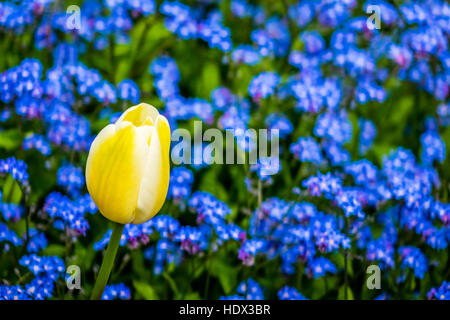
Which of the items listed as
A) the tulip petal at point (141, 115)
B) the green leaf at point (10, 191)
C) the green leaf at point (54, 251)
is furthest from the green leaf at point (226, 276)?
the tulip petal at point (141, 115)

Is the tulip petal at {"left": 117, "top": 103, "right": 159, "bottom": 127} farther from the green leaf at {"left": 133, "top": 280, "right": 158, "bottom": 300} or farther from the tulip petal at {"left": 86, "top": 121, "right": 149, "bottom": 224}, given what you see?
the green leaf at {"left": 133, "top": 280, "right": 158, "bottom": 300}

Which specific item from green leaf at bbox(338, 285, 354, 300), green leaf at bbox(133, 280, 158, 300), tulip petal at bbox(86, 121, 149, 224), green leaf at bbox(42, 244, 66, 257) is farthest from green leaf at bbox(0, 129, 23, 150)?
green leaf at bbox(338, 285, 354, 300)

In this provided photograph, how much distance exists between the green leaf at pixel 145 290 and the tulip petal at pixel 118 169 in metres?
A: 0.53

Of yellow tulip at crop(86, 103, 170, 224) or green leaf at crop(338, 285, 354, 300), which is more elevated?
yellow tulip at crop(86, 103, 170, 224)

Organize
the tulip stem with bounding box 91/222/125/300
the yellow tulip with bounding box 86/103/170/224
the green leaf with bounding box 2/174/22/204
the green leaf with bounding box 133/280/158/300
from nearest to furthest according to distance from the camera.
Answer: the yellow tulip with bounding box 86/103/170/224
the tulip stem with bounding box 91/222/125/300
the green leaf with bounding box 133/280/158/300
the green leaf with bounding box 2/174/22/204

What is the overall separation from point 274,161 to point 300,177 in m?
0.12

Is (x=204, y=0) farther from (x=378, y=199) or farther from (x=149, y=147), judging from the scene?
(x=149, y=147)

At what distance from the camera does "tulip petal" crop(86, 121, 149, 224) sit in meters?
1.13

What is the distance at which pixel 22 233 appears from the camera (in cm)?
176

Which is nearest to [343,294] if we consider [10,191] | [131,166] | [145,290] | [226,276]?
[226,276]

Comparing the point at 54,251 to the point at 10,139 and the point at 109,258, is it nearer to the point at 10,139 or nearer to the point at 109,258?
the point at 10,139

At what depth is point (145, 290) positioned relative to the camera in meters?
1.68

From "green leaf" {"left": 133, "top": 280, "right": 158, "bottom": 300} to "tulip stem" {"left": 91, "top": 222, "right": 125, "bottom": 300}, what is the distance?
1.15 ft

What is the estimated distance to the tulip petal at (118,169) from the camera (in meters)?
1.13
